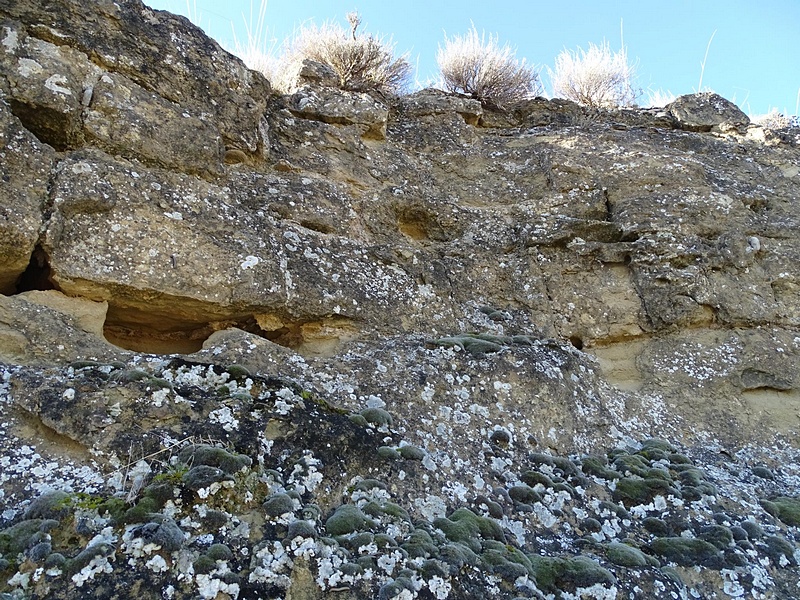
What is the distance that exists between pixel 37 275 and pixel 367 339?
3231 mm

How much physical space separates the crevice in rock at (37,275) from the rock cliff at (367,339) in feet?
0.10

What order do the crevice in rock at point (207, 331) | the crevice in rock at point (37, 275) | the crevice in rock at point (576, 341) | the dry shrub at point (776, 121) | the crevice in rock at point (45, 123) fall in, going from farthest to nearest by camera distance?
the dry shrub at point (776, 121) < the crevice in rock at point (576, 341) < the crevice in rock at point (207, 331) < the crevice in rock at point (45, 123) < the crevice in rock at point (37, 275)

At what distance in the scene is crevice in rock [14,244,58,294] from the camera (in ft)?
19.2

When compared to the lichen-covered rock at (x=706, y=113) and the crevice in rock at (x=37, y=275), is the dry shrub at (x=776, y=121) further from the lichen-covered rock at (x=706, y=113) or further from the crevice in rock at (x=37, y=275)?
the crevice in rock at (x=37, y=275)

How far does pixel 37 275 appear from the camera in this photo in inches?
240

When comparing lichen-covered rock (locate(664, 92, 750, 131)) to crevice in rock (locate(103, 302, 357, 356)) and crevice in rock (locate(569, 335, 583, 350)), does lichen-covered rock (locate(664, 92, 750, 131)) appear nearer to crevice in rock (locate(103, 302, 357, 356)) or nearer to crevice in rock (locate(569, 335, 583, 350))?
crevice in rock (locate(569, 335, 583, 350))

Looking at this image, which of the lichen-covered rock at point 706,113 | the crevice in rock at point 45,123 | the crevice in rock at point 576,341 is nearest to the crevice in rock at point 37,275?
the crevice in rock at point 45,123

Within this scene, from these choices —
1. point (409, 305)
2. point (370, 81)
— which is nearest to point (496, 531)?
point (409, 305)

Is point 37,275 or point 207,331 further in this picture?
point 207,331

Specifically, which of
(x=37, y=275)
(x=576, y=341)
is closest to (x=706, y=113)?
(x=576, y=341)

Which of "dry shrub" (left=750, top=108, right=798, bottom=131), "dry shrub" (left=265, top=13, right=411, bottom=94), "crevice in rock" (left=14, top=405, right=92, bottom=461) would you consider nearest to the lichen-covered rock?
"dry shrub" (left=750, top=108, right=798, bottom=131)

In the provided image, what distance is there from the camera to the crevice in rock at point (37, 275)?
5867mm

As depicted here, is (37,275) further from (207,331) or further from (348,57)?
(348,57)

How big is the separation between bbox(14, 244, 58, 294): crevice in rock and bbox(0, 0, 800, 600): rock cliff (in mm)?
29
